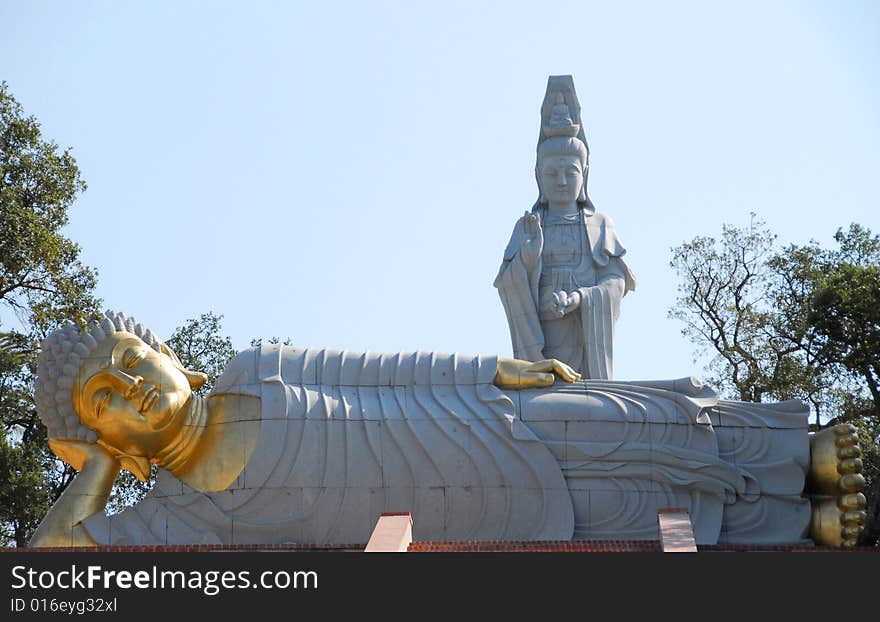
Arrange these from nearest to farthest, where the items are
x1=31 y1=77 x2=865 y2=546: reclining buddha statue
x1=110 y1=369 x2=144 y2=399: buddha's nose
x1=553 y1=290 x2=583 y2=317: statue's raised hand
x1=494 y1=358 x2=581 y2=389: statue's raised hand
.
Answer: x1=31 y1=77 x2=865 y2=546: reclining buddha statue
x1=110 y1=369 x2=144 y2=399: buddha's nose
x1=494 y1=358 x2=581 y2=389: statue's raised hand
x1=553 y1=290 x2=583 y2=317: statue's raised hand

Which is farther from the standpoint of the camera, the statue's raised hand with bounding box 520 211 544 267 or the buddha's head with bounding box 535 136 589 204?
the buddha's head with bounding box 535 136 589 204

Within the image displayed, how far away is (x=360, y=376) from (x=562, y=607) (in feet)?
18.3

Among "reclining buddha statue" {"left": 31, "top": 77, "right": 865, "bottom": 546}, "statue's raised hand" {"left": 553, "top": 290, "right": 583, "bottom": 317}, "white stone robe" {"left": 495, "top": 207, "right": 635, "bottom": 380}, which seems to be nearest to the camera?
"reclining buddha statue" {"left": 31, "top": 77, "right": 865, "bottom": 546}

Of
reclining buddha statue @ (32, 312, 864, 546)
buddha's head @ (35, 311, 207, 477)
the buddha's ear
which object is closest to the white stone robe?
reclining buddha statue @ (32, 312, 864, 546)

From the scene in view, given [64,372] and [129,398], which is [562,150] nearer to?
[129,398]

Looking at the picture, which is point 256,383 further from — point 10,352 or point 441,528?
point 10,352

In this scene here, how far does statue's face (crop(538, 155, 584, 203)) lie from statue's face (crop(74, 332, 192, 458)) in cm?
477

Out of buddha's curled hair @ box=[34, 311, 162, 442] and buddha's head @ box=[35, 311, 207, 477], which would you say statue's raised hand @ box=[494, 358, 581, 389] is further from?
buddha's curled hair @ box=[34, 311, 162, 442]

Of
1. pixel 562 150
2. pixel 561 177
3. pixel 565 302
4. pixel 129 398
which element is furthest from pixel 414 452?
pixel 562 150

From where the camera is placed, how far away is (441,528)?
13234mm

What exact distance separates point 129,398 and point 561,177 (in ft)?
17.4

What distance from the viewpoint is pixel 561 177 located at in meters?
16.0

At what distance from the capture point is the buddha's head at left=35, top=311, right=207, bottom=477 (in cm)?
1345

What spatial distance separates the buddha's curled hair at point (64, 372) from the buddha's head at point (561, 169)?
4.92 metres
